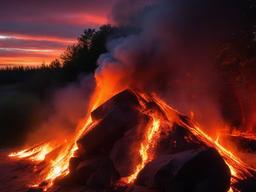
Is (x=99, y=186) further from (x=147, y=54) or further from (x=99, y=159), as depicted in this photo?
(x=147, y=54)

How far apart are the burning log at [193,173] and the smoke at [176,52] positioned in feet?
16.4

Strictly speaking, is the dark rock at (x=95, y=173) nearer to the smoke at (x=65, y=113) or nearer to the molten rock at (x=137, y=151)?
the molten rock at (x=137, y=151)

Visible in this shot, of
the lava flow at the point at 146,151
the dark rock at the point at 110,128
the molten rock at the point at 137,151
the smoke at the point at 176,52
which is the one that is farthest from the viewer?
the smoke at the point at 176,52

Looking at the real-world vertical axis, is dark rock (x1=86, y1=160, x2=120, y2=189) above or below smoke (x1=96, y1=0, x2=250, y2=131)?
below

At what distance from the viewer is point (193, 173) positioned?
961 centimetres

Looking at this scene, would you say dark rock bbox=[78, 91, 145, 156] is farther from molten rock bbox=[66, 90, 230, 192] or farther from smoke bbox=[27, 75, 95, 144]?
smoke bbox=[27, 75, 95, 144]

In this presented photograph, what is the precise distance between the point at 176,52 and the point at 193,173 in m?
7.38

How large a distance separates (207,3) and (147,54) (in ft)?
13.3

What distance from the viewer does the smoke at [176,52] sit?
561 inches

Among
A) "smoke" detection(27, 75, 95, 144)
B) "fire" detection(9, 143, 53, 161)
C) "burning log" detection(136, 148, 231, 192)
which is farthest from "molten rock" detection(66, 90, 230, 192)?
"smoke" detection(27, 75, 95, 144)

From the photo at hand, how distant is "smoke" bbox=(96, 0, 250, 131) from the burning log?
Answer: 5003 millimetres

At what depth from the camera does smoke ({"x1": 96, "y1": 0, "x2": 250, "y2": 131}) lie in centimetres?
1424

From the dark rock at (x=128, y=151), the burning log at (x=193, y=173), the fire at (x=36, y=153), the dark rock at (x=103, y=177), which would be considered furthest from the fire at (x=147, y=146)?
the fire at (x=36, y=153)

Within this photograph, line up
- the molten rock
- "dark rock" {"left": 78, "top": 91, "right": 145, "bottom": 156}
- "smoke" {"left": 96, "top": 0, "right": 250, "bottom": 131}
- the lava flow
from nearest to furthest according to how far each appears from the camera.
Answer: the molten rock < the lava flow < "dark rock" {"left": 78, "top": 91, "right": 145, "bottom": 156} < "smoke" {"left": 96, "top": 0, "right": 250, "bottom": 131}
